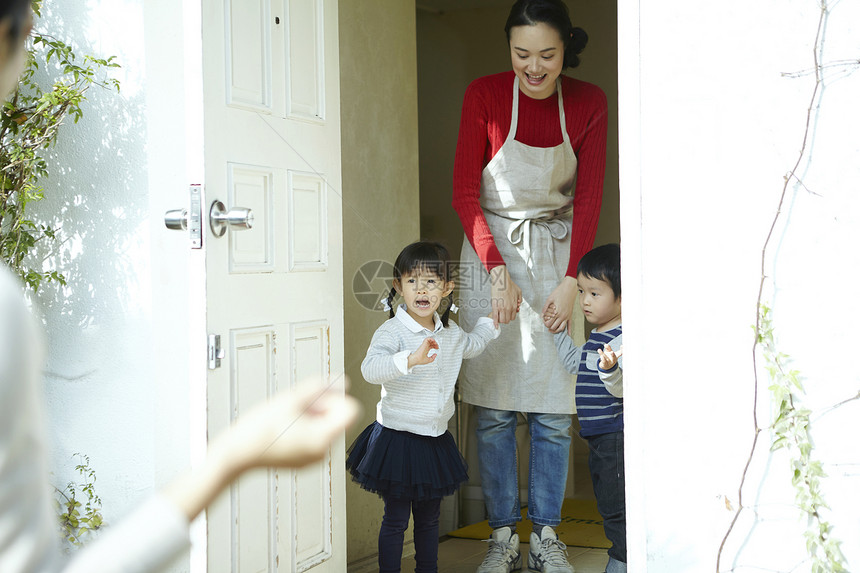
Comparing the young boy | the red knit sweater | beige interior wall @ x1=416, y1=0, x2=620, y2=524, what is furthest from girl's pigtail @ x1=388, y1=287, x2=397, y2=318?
beige interior wall @ x1=416, y1=0, x2=620, y2=524

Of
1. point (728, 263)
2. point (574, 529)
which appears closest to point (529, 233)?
point (728, 263)

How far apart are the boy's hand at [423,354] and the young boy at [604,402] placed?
426 millimetres

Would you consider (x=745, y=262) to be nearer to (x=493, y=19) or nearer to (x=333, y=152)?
(x=333, y=152)

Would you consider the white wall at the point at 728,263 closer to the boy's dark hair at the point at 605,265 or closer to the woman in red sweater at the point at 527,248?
the boy's dark hair at the point at 605,265

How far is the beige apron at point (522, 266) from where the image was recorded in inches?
99.4

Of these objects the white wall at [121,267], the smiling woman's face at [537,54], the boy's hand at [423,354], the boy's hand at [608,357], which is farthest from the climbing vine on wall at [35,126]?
the boy's hand at [608,357]

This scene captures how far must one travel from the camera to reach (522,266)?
2.57 m

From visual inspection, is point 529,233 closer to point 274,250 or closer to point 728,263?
point 274,250

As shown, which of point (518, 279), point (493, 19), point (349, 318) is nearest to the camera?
point (518, 279)

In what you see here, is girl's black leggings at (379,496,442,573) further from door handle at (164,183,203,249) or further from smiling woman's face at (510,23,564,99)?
smiling woman's face at (510,23,564,99)

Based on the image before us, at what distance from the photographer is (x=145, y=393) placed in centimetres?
221

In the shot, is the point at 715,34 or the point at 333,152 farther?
the point at 333,152

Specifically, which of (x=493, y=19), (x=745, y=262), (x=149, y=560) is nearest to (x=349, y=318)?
(x=745, y=262)

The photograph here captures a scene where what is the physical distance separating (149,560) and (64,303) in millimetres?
1928
